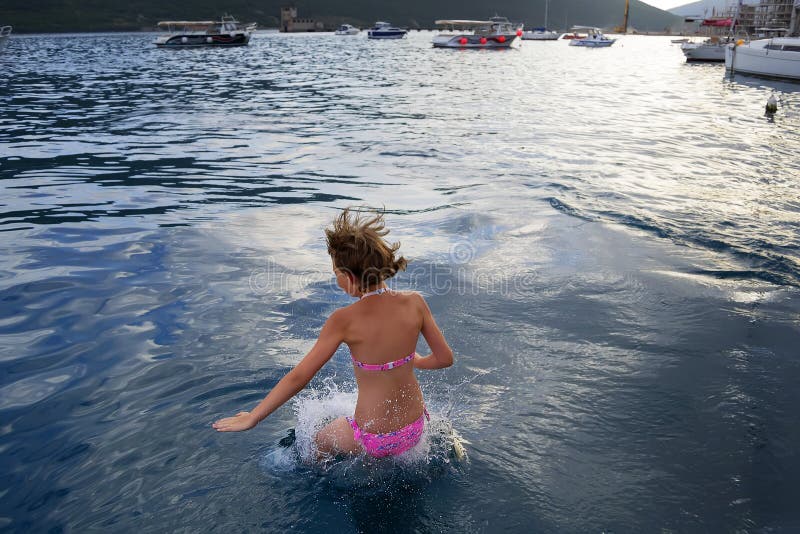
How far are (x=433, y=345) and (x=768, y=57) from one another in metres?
42.0

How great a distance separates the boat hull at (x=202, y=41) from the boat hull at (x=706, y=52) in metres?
53.3

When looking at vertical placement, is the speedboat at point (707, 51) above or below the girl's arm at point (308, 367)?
above

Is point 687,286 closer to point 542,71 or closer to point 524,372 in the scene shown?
point 524,372

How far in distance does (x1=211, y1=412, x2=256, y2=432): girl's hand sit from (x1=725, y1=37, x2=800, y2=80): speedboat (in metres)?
40.4

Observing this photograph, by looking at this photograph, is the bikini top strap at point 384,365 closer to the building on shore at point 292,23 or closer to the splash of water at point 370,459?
the splash of water at point 370,459

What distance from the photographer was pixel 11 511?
137 inches

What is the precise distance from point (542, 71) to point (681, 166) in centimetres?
3578

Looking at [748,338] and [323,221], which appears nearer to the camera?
[748,338]

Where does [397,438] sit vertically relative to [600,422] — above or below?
above

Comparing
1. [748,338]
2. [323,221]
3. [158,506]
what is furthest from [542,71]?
[158,506]

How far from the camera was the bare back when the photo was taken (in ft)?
10.9

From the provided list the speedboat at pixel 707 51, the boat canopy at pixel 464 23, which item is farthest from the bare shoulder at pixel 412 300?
the boat canopy at pixel 464 23

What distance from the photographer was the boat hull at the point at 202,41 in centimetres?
7512

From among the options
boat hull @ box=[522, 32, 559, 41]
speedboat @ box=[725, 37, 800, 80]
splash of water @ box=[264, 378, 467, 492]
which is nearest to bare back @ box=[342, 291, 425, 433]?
splash of water @ box=[264, 378, 467, 492]
